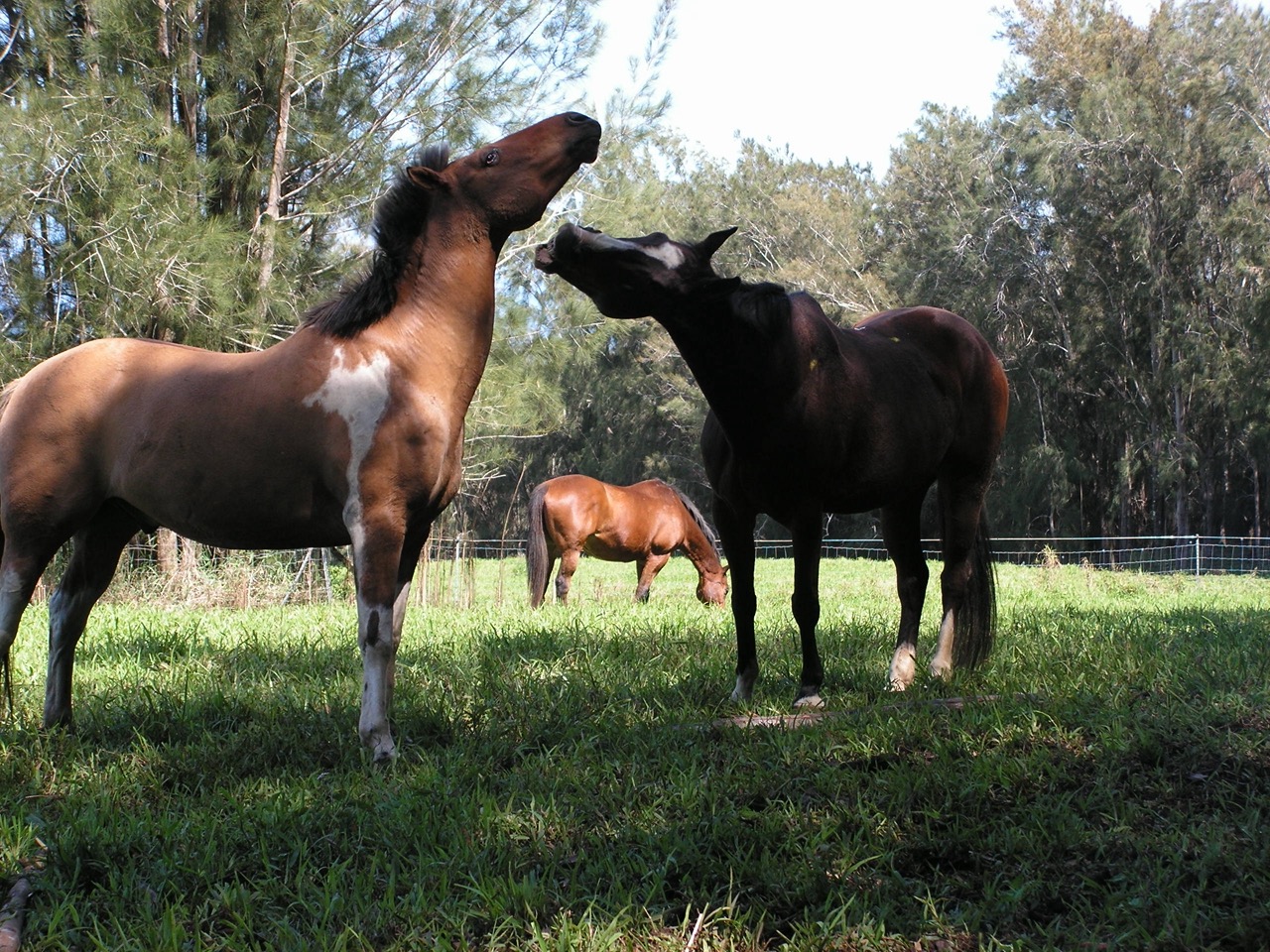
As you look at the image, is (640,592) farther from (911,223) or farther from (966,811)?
(911,223)

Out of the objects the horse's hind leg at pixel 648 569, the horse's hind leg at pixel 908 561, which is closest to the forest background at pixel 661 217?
the horse's hind leg at pixel 648 569

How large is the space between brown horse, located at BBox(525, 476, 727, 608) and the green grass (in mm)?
7997

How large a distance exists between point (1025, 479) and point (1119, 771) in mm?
28058

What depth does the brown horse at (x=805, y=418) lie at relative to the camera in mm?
4336

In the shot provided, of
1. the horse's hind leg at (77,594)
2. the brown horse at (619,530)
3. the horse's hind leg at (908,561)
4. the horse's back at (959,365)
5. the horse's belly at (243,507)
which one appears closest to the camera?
the horse's belly at (243,507)

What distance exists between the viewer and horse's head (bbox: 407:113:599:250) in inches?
158

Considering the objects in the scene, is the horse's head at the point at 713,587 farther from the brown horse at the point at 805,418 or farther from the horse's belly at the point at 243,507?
the horse's belly at the point at 243,507

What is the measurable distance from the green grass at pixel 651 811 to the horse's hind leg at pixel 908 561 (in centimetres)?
33

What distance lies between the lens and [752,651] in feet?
15.3

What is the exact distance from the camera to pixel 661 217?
46.0 feet

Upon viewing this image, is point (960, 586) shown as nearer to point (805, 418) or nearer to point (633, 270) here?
point (805, 418)

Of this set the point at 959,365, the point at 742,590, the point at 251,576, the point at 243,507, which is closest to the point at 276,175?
the point at 251,576

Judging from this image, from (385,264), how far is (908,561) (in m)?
3.12

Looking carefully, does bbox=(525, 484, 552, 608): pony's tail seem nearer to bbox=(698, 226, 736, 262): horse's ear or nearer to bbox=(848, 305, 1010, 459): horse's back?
bbox=(848, 305, 1010, 459): horse's back
